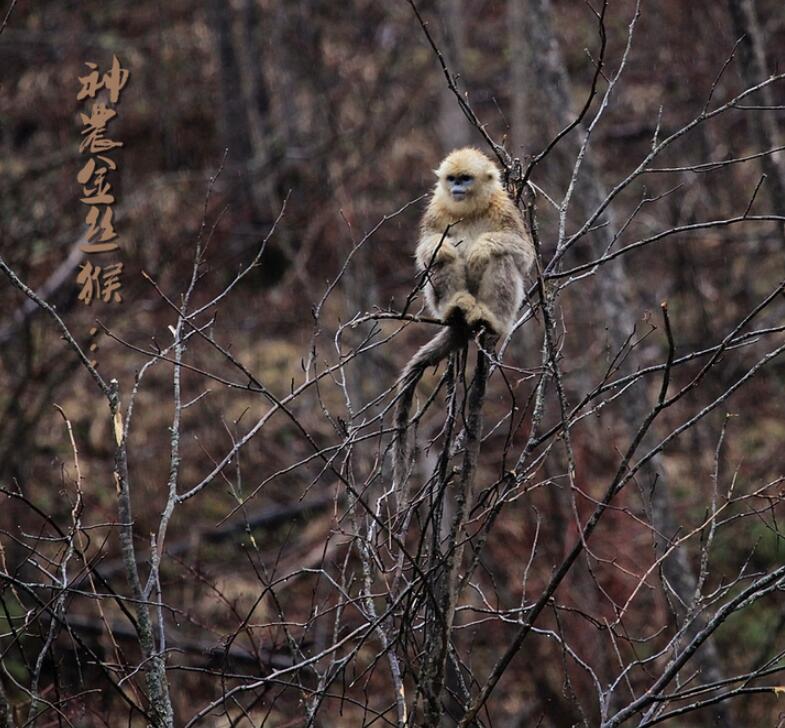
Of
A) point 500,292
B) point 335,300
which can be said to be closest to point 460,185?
point 500,292

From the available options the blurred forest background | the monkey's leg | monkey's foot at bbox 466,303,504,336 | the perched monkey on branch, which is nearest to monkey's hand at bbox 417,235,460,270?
the perched monkey on branch

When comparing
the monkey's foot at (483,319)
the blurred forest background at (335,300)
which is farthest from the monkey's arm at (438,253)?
the blurred forest background at (335,300)

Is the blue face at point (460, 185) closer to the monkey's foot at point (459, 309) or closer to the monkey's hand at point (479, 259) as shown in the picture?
the monkey's hand at point (479, 259)

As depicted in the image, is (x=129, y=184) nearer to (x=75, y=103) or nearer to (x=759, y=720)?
(x=75, y=103)

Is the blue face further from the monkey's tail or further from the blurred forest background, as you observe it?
the blurred forest background

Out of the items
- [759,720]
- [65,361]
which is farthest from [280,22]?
[759,720]

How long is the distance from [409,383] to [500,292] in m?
0.84

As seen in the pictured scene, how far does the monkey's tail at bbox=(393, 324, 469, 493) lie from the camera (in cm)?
496

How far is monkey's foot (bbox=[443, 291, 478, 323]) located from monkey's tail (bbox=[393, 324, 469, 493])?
0.04 m

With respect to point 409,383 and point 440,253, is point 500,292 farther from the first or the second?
point 409,383

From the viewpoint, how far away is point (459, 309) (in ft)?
18.7

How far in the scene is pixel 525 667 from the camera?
39.1 feet

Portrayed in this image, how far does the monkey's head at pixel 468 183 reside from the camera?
6.02 m

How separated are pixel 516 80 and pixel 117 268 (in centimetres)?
637
